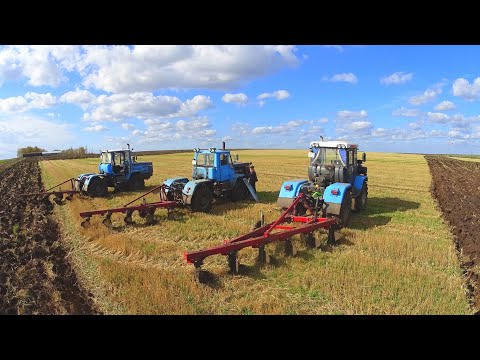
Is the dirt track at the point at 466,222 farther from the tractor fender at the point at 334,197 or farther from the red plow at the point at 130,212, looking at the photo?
the red plow at the point at 130,212

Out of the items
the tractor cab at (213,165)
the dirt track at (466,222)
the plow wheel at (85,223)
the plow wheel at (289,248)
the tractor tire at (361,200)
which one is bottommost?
the dirt track at (466,222)

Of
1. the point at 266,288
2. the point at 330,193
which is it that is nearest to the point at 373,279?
the point at 266,288

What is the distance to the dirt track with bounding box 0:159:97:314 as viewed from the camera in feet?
17.6

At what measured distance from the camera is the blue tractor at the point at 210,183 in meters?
11.3

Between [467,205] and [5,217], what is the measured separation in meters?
17.3

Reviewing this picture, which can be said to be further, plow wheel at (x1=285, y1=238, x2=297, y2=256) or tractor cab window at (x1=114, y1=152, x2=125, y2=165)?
tractor cab window at (x1=114, y1=152, x2=125, y2=165)

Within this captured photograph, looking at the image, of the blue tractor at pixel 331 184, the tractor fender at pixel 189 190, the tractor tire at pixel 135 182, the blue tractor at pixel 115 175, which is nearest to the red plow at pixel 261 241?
the blue tractor at pixel 331 184

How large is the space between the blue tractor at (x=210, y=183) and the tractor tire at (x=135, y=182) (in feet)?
17.5

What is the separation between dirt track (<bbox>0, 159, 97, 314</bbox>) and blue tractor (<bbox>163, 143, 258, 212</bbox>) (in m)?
3.93

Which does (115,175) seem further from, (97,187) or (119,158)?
(97,187)

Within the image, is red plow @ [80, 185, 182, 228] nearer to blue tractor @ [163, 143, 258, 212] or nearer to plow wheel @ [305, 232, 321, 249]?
blue tractor @ [163, 143, 258, 212]

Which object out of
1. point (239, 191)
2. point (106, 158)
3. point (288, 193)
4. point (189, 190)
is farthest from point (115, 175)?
point (288, 193)

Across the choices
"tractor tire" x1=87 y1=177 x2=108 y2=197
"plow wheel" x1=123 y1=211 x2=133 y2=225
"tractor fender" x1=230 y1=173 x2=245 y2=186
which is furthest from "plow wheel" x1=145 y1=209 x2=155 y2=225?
"tractor tire" x1=87 y1=177 x2=108 y2=197
